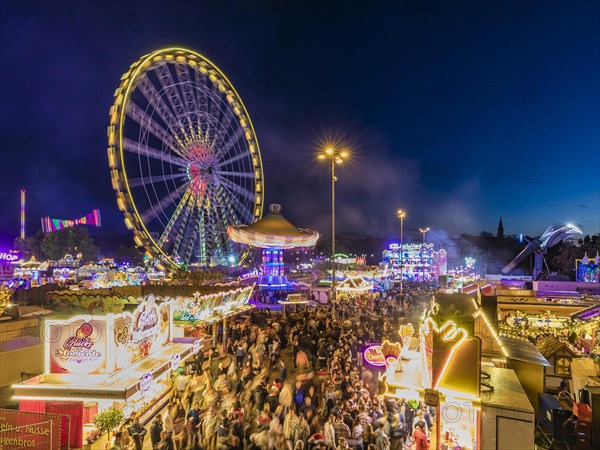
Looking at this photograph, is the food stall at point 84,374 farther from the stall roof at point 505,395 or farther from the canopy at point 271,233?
the canopy at point 271,233

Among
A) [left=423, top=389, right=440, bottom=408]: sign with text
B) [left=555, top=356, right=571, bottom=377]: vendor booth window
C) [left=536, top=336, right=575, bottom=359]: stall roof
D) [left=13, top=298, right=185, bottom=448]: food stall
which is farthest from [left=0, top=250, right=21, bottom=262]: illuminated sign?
[left=423, top=389, right=440, bottom=408]: sign with text

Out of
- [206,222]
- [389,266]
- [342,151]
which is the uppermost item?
[342,151]

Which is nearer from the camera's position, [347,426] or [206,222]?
[347,426]

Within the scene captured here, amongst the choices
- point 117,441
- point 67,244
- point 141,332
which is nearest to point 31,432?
point 117,441

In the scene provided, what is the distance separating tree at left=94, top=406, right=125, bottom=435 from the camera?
7387 mm

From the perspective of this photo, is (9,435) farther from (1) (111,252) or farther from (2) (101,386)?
(1) (111,252)

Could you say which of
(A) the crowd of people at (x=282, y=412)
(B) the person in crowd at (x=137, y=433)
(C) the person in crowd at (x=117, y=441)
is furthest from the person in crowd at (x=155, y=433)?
(C) the person in crowd at (x=117, y=441)

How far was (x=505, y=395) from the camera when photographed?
5.84 metres

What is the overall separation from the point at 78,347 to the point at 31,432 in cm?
144

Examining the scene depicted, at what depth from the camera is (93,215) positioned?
4560 inches

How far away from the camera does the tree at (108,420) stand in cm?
739

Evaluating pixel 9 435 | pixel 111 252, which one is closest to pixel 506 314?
pixel 9 435

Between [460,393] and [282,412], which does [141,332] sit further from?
[460,393]

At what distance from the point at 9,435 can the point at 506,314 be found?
1976 cm
